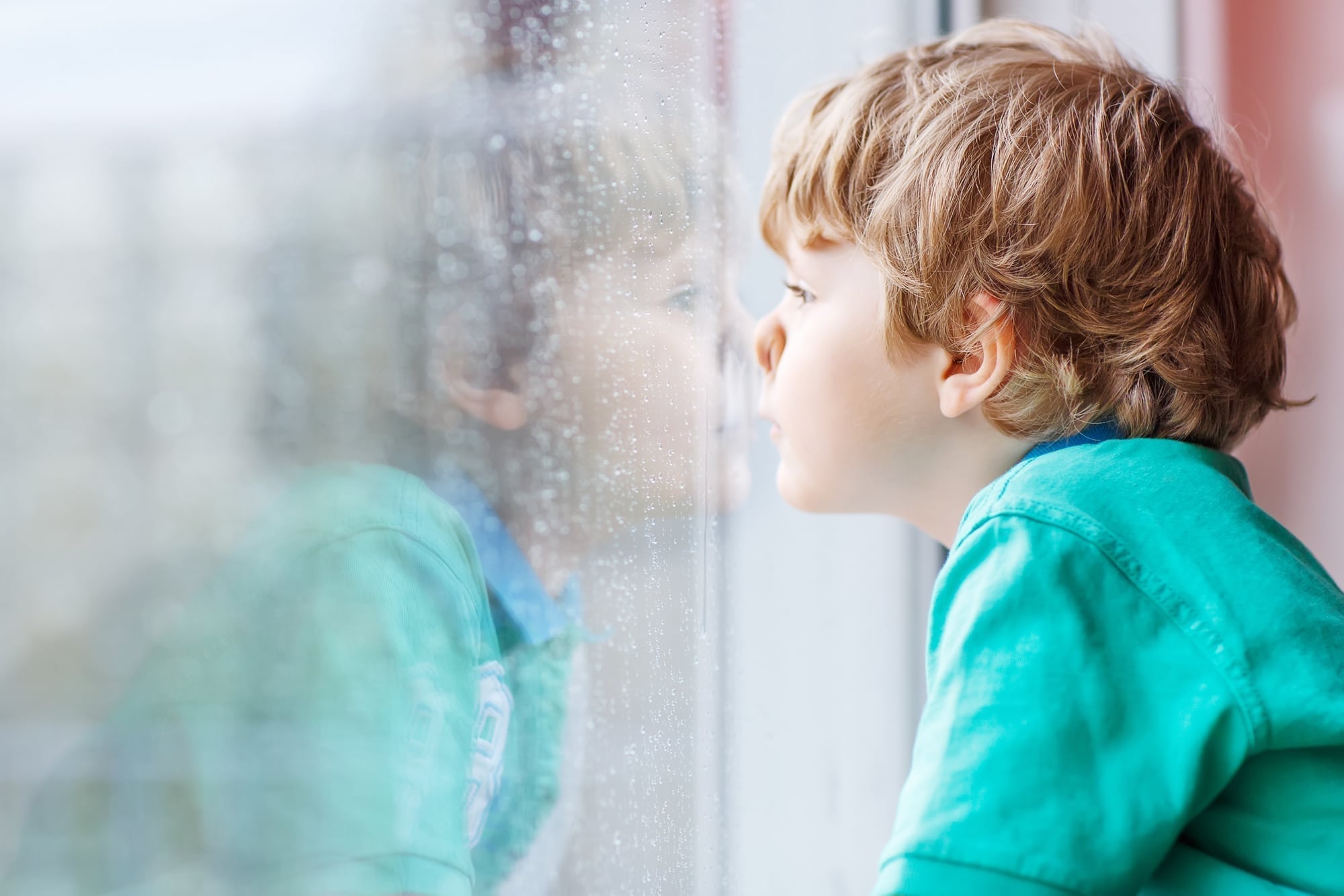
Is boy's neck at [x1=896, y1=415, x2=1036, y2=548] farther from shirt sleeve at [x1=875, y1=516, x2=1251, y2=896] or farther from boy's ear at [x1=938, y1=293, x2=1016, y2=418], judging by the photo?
shirt sleeve at [x1=875, y1=516, x2=1251, y2=896]

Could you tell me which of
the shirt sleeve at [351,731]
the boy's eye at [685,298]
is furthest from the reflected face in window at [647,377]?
the shirt sleeve at [351,731]

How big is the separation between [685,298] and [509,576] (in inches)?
8.9

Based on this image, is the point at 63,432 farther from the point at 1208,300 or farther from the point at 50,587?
the point at 1208,300

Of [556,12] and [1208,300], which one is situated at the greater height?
[556,12]

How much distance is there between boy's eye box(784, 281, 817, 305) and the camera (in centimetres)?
69

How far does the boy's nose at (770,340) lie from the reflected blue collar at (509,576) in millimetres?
313

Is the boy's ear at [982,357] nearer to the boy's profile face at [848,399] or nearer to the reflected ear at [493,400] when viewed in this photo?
the boy's profile face at [848,399]

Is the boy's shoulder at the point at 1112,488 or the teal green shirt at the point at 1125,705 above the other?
the boy's shoulder at the point at 1112,488

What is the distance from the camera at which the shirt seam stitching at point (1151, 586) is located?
47cm

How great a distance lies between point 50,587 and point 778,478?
542 millimetres

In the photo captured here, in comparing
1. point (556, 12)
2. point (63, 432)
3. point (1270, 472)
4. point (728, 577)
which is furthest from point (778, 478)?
point (1270, 472)

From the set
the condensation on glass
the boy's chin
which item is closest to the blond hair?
the boy's chin

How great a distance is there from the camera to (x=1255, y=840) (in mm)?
500

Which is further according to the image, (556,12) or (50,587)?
(556,12)
